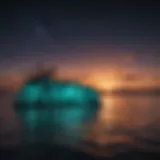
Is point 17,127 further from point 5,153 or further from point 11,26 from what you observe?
point 11,26

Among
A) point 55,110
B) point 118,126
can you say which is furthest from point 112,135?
point 55,110

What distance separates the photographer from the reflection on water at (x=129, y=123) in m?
1.33

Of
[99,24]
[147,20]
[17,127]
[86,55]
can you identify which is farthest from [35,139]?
[147,20]

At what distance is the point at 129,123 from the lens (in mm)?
1346

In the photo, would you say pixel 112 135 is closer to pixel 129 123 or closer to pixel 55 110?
pixel 129 123

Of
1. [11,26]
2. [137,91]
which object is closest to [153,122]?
[137,91]

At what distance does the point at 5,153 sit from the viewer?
1330 millimetres

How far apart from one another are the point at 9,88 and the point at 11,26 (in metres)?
0.24

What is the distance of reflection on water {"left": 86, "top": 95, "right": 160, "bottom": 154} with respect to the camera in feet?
4.38

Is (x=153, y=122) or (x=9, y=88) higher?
(x=9, y=88)

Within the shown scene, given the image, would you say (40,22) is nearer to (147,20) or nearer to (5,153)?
(147,20)

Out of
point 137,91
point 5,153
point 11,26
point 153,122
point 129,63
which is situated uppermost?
point 11,26

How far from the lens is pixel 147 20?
136cm

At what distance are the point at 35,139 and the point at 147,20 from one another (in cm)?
64
